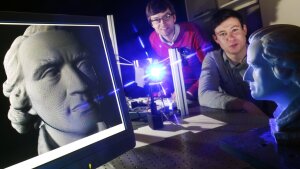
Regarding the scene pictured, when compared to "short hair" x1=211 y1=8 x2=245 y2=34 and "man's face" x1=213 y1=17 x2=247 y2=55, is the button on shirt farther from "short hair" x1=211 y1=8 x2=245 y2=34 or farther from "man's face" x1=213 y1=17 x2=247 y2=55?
"short hair" x1=211 y1=8 x2=245 y2=34

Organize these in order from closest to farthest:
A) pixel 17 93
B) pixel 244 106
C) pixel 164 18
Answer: pixel 17 93 → pixel 244 106 → pixel 164 18

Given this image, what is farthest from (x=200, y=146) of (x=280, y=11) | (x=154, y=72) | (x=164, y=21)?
(x=164, y=21)

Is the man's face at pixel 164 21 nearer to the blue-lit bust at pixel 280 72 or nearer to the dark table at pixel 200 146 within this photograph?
the dark table at pixel 200 146

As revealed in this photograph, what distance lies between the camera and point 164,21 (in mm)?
2182

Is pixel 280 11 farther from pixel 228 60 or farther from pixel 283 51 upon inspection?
pixel 283 51

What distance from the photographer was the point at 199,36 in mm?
2318

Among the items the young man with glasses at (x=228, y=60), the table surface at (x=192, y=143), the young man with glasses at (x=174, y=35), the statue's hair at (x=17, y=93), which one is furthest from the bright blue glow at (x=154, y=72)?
the young man with glasses at (x=174, y=35)

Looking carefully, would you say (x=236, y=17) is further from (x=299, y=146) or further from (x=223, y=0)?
(x=299, y=146)

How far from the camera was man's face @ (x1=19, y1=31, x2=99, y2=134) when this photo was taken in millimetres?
541

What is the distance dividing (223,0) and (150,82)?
132cm

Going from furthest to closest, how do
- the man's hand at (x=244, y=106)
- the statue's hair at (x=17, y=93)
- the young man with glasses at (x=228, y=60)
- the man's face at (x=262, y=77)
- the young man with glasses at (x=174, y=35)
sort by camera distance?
the young man with glasses at (x=174, y=35), the young man with glasses at (x=228, y=60), the man's hand at (x=244, y=106), the man's face at (x=262, y=77), the statue's hair at (x=17, y=93)

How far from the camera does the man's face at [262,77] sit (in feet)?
1.95

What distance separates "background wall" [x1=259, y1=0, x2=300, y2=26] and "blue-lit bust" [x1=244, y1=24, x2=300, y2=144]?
1103mm

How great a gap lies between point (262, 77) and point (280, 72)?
1.7 inches
